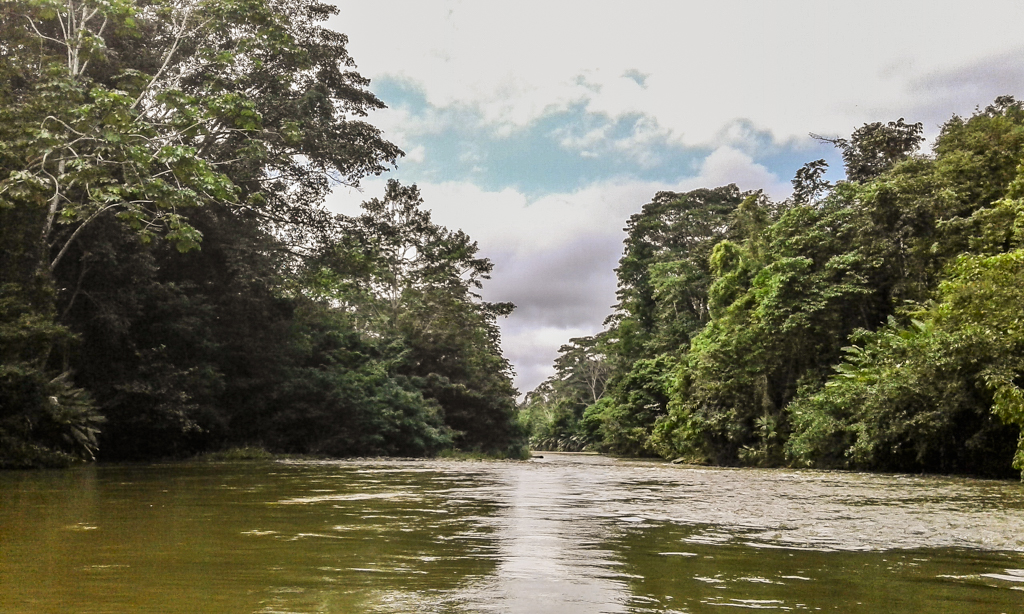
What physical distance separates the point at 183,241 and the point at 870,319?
17528mm

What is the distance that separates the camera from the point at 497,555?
3416mm

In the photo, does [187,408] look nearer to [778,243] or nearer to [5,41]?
[5,41]

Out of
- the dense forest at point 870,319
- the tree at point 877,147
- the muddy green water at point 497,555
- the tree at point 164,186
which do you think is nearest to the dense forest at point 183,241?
the tree at point 164,186

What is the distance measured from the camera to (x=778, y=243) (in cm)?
2164

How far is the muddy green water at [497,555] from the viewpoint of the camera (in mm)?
2436

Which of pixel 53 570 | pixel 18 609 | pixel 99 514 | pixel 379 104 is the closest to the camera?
pixel 18 609

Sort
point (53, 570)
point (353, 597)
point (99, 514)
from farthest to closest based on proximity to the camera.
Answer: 1. point (99, 514)
2. point (53, 570)
3. point (353, 597)

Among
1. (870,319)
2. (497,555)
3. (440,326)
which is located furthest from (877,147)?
(497,555)

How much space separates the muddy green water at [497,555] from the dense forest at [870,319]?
6844mm

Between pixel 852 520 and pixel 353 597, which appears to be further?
pixel 852 520

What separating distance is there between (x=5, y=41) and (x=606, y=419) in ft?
110

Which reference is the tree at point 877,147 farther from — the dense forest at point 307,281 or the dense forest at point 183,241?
the dense forest at point 183,241

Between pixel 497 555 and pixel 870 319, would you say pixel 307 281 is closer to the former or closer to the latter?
pixel 870 319

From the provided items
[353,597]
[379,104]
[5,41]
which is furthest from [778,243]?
[353,597]
